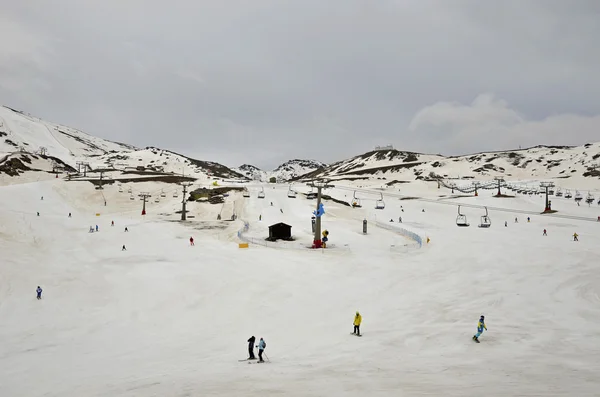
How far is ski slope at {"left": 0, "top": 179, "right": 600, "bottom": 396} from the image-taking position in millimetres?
11742

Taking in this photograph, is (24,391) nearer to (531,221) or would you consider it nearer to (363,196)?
(531,221)

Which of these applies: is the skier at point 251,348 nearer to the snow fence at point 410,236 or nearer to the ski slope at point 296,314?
the ski slope at point 296,314

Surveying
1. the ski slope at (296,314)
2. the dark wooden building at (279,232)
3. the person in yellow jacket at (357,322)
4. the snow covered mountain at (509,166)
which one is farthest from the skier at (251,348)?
the snow covered mountain at (509,166)

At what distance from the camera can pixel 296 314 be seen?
20.4 m

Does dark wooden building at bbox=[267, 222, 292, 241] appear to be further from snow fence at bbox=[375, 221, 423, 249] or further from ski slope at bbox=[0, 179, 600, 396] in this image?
snow fence at bbox=[375, 221, 423, 249]

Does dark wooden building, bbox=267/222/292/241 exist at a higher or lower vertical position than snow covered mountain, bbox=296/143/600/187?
Result: lower

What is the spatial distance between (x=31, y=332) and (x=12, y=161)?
130m

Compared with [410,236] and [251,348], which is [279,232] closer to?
[410,236]

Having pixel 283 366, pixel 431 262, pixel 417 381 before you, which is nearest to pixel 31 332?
pixel 283 366

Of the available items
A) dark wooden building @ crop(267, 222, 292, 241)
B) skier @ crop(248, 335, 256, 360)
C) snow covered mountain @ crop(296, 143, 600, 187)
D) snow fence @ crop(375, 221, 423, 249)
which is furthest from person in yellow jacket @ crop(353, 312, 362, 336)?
snow covered mountain @ crop(296, 143, 600, 187)

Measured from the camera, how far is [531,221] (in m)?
57.6

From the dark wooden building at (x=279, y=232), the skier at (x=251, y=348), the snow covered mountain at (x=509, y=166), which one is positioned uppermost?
the snow covered mountain at (x=509, y=166)

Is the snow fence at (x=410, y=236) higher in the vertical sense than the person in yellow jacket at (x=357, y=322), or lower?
higher

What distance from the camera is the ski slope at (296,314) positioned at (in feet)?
38.5
